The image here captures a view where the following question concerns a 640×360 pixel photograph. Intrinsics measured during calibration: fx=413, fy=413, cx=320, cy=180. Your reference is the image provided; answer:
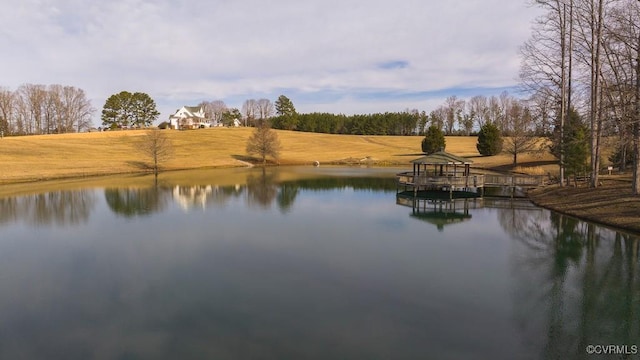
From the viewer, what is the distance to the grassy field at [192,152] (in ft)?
171

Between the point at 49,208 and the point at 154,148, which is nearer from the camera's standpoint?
the point at 49,208

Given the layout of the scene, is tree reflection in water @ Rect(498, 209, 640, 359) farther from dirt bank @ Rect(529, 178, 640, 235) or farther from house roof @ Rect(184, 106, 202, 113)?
house roof @ Rect(184, 106, 202, 113)

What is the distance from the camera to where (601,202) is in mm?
24594

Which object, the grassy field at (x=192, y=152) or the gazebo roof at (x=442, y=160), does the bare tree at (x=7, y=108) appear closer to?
the grassy field at (x=192, y=152)

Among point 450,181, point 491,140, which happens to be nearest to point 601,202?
point 450,181

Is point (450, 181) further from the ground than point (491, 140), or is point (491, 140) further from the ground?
point (491, 140)

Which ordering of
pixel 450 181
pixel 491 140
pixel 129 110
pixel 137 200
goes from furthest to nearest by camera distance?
pixel 129 110 → pixel 491 140 → pixel 450 181 → pixel 137 200

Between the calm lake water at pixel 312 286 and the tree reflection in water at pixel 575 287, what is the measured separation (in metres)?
0.06

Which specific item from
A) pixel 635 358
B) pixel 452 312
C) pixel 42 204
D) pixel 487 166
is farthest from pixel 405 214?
pixel 487 166

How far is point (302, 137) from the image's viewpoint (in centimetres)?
10281

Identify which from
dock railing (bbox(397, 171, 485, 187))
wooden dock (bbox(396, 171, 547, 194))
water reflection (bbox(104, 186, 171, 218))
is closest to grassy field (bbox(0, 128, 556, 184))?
wooden dock (bbox(396, 171, 547, 194))

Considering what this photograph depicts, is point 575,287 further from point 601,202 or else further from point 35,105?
point 35,105

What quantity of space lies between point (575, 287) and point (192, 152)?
70917 millimetres

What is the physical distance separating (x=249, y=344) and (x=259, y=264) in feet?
20.6
